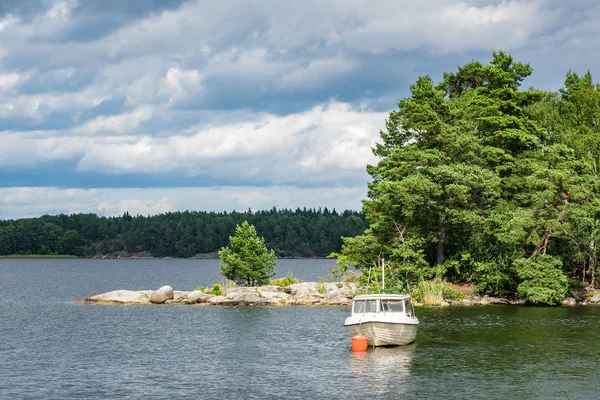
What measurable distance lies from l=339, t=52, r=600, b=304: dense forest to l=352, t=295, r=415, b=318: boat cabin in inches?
1008

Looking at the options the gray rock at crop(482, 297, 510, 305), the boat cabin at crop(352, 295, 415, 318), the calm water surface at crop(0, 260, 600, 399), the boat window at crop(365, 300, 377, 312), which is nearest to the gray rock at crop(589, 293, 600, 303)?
the calm water surface at crop(0, 260, 600, 399)

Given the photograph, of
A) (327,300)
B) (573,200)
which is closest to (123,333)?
(327,300)

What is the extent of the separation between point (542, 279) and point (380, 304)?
29143 millimetres

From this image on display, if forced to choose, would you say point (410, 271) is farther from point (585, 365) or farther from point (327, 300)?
point (585, 365)

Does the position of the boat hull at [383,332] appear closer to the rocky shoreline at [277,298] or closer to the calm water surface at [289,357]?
the calm water surface at [289,357]

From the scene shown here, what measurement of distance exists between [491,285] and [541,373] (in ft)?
120

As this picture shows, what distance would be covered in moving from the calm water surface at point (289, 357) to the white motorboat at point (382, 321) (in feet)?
3.43

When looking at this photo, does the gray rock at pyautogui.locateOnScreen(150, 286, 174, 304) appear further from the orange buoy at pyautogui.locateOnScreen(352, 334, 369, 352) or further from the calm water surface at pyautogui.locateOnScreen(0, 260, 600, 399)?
the orange buoy at pyautogui.locateOnScreen(352, 334, 369, 352)

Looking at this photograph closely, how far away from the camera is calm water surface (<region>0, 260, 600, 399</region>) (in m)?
33.4

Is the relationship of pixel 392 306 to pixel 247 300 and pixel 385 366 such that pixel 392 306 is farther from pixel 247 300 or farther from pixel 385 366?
pixel 247 300

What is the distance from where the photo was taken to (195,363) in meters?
41.0

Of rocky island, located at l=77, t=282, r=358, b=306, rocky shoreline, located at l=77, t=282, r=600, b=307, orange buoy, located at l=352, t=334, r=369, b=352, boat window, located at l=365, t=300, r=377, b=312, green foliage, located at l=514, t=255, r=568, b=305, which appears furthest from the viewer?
rocky island, located at l=77, t=282, r=358, b=306

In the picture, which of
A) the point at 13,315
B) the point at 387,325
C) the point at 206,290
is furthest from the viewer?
the point at 206,290

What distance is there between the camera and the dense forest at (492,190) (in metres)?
68.9
